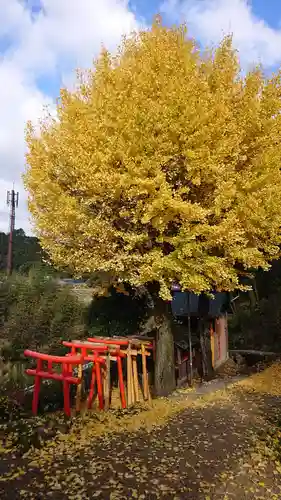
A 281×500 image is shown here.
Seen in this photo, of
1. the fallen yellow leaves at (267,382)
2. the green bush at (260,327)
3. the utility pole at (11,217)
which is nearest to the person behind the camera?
the fallen yellow leaves at (267,382)

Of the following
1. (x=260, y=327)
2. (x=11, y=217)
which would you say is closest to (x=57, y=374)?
(x=260, y=327)

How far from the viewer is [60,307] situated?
17875mm

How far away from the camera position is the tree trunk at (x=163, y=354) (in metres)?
10.3

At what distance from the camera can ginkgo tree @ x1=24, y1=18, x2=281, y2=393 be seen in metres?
8.14

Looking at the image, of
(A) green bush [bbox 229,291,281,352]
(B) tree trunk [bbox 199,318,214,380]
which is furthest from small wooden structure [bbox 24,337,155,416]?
(A) green bush [bbox 229,291,281,352]

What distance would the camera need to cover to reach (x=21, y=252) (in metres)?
56.1

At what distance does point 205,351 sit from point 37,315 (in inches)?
306

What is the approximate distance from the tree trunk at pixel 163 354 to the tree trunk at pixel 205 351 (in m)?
2.10

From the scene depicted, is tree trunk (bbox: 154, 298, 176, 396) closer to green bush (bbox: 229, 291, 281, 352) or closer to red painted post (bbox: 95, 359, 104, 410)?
red painted post (bbox: 95, 359, 104, 410)

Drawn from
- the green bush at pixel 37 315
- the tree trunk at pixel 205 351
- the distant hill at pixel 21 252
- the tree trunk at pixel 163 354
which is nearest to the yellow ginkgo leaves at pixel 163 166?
the tree trunk at pixel 163 354

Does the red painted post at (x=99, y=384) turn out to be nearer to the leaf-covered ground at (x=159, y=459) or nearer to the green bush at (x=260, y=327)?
the leaf-covered ground at (x=159, y=459)

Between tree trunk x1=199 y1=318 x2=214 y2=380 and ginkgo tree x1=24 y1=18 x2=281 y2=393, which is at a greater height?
ginkgo tree x1=24 y1=18 x2=281 y2=393

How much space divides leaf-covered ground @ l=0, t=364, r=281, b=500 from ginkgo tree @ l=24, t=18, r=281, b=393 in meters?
2.68

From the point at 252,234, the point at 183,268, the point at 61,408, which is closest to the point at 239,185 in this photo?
the point at 252,234
